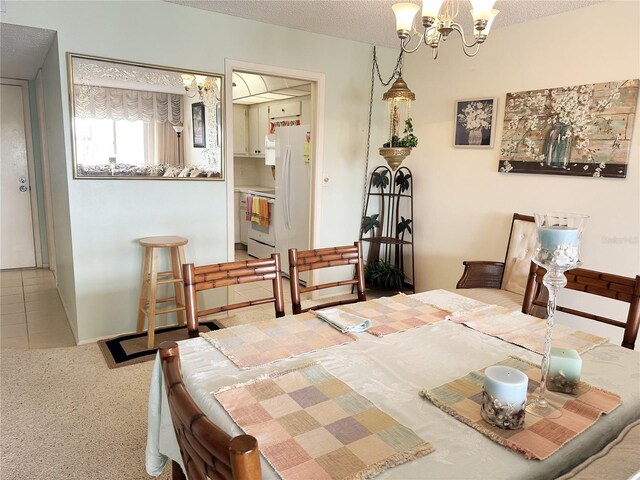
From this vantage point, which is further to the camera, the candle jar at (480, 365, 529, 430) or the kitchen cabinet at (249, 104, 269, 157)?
the kitchen cabinet at (249, 104, 269, 157)

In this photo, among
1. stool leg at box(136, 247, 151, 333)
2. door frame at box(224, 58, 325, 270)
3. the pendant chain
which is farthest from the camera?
the pendant chain

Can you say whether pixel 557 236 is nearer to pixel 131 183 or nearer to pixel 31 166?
pixel 131 183

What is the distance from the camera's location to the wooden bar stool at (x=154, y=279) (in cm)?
292

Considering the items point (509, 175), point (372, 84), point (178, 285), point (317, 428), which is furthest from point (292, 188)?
point (317, 428)

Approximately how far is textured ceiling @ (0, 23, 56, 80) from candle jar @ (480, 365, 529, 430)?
3.13m

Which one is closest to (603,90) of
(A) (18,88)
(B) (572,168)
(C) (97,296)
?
(B) (572,168)

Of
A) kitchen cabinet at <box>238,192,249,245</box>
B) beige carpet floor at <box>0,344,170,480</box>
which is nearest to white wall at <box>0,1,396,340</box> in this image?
beige carpet floor at <box>0,344,170,480</box>

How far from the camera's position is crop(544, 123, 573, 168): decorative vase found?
2977 mm

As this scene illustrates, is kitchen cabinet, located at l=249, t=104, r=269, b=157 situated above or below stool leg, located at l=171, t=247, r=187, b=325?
above

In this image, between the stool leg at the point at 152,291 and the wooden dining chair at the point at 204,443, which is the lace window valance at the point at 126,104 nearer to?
the stool leg at the point at 152,291

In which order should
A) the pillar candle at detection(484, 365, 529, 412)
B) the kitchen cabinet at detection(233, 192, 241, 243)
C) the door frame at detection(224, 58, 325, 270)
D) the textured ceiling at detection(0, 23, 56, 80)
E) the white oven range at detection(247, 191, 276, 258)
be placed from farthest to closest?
the kitchen cabinet at detection(233, 192, 241, 243), the white oven range at detection(247, 191, 276, 258), the door frame at detection(224, 58, 325, 270), the textured ceiling at detection(0, 23, 56, 80), the pillar candle at detection(484, 365, 529, 412)

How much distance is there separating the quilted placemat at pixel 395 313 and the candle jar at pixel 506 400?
0.53 meters

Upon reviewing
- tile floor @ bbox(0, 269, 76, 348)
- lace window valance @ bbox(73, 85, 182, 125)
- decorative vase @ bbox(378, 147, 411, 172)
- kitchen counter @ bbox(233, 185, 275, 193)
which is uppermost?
lace window valance @ bbox(73, 85, 182, 125)

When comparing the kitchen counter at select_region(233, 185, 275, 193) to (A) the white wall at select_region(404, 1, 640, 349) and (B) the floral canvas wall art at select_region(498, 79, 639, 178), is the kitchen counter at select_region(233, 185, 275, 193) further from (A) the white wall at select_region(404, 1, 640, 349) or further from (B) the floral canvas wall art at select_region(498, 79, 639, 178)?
(B) the floral canvas wall art at select_region(498, 79, 639, 178)
